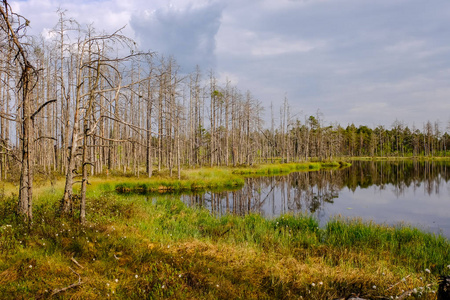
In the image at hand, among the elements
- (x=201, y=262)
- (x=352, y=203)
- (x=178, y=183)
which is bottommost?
(x=352, y=203)

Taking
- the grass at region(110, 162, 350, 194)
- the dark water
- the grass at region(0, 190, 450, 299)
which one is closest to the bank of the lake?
the grass at region(0, 190, 450, 299)

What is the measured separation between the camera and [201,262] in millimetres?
5312

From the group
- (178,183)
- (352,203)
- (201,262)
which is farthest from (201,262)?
(178,183)

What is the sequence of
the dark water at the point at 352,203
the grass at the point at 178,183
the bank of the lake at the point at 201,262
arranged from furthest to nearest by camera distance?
the grass at the point at 178,183
the dark water at the point at 352,203
the bank of the lake at the point at 201,262

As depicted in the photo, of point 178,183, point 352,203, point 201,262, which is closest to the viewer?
point 201,262

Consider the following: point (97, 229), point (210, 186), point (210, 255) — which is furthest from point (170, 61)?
point (210, 255)

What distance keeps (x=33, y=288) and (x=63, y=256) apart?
113 centimetres

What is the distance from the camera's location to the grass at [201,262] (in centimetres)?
431

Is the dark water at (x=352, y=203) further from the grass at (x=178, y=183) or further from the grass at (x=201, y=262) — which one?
the grass at (x=201, y=262)

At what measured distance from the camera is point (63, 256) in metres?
5.29

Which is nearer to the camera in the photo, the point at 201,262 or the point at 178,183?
the point at 201,262

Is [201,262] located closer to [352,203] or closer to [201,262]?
[201,262]

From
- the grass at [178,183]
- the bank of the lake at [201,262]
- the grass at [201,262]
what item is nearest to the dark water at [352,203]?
the grass at [178,183]

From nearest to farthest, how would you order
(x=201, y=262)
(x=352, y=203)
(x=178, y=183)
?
(x=201, y=262) < (x=352, y=203) < (x=178, y=183)
